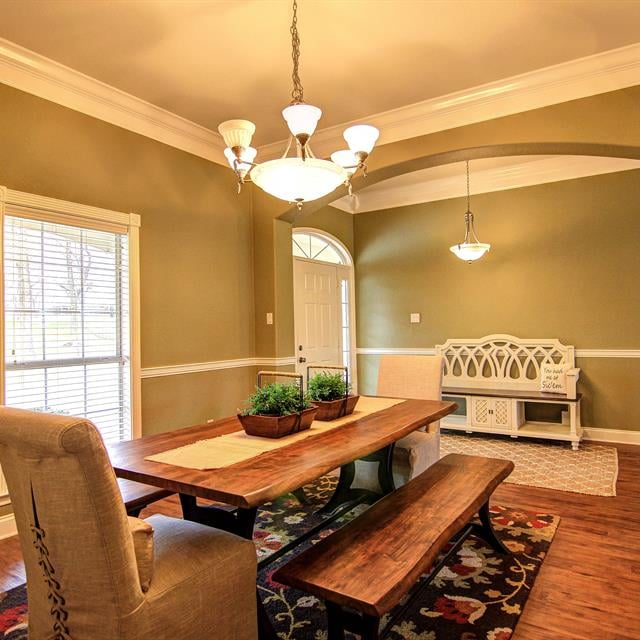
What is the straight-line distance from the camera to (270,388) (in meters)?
2.11

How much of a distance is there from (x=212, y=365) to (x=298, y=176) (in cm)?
238

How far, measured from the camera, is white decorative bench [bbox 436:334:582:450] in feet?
15.3

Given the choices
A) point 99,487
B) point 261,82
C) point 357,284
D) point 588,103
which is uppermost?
point 261,82

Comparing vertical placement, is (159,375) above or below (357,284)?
below

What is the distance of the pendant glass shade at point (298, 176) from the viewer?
2176 mm

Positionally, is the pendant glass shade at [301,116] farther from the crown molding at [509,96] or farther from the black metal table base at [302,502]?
the crown molding at [509,96]

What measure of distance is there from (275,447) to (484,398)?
11.8 ft

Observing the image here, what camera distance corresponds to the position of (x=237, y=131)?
7.60 feet

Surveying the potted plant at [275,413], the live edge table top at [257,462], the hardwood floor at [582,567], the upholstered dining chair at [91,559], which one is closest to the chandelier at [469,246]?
the hardwood floor at [582,567]

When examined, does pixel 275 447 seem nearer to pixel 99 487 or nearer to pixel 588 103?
pixel 99 487

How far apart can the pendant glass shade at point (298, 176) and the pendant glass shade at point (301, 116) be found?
0.49ft

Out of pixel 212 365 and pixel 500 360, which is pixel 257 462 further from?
pixel 500 360

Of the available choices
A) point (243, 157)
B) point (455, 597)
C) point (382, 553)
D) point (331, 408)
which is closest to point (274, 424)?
point (331, 408)

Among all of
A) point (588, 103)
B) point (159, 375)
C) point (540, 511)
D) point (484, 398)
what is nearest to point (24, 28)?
point (159, 375)
